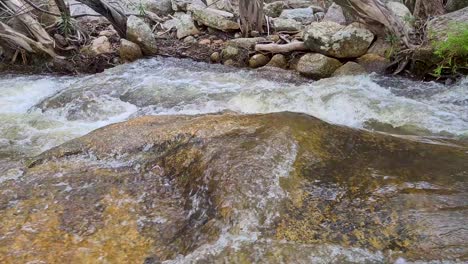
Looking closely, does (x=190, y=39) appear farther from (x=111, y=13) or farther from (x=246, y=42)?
(x=111, y=13)

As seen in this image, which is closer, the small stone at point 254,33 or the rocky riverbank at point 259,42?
the rocky riverbank at point 259,42

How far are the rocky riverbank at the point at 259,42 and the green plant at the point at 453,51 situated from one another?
0.20m

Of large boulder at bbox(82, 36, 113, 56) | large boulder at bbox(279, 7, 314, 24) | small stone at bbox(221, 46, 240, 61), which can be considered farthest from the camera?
large boulder at bbox(279, 7, 314, 24)

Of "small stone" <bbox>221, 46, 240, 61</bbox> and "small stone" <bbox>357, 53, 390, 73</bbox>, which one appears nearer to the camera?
"small stone" <bbox>357, 53, 390, 73</bbox>

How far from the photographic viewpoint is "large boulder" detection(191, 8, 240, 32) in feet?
31.1

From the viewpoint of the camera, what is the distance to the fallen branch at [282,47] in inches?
302

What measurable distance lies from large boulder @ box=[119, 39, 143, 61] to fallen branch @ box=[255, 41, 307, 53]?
2.69 meters

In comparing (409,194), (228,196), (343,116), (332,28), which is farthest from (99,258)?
(332,28)

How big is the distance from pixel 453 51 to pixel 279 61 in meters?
3.08

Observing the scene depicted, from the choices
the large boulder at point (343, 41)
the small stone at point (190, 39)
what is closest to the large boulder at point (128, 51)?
the small stone at point (190, 39)

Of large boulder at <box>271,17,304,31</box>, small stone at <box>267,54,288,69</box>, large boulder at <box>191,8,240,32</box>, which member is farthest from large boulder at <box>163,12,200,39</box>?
small stone at <box>267,54,288,69</box>

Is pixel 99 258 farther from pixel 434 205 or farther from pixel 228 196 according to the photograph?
pixel 434 205

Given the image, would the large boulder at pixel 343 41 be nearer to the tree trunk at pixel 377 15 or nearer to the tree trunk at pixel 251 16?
the tree trunk at pixel 377 15

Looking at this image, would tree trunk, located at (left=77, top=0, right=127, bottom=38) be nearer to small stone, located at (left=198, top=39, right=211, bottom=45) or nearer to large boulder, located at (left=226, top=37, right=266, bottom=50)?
small stone, located at (left=198, top=39, right=211, bottom=45)
